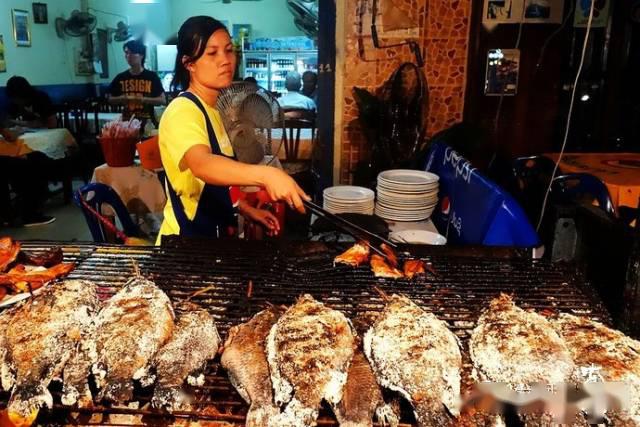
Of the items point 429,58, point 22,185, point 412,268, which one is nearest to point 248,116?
point 412,268

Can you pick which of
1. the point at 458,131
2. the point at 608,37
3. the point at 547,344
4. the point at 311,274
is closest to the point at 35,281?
the point at 311,274

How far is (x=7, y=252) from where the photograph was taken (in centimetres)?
236

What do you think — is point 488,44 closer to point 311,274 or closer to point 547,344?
point 311,274

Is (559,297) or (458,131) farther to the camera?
(458,131)

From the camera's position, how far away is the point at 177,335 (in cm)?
172

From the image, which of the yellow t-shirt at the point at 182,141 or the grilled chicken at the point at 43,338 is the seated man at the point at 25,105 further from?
the grilled chicken at the point at 43,338

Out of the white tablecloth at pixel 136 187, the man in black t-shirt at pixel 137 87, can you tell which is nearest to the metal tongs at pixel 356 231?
the white tablecloth at pixel 136 187

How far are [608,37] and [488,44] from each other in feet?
4.76

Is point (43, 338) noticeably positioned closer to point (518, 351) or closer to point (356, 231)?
point (356, 231)

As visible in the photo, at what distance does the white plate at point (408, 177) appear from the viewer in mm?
4484

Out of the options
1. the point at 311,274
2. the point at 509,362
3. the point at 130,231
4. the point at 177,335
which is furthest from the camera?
the point at 130,231

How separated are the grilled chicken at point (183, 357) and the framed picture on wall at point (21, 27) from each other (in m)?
11.1

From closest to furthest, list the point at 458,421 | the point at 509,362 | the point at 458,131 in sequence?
the point at 458,421, the point at 509,362, the point at 458,131

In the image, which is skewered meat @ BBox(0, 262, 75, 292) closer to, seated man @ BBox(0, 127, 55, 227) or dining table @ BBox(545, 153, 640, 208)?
dining table @ BBox(545, 153, 640, 208)
